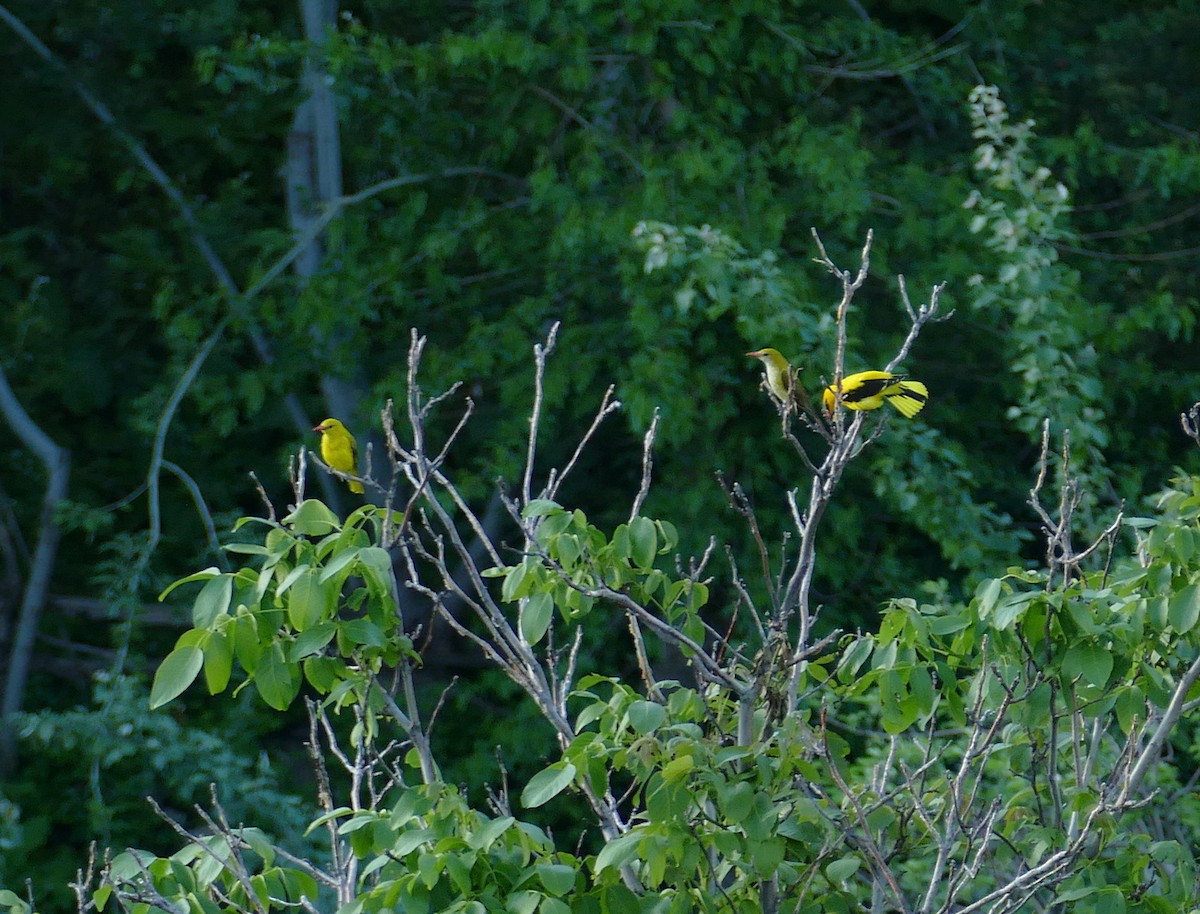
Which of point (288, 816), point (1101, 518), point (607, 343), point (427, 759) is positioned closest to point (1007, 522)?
point (1101, 518)

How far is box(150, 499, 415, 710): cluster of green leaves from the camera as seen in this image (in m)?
2.20

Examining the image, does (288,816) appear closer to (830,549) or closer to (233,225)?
(830,549)

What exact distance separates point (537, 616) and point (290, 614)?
0.36m

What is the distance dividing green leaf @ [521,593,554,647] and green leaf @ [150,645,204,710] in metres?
0.47

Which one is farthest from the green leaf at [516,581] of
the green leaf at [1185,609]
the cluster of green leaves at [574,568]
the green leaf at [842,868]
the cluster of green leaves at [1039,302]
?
the cluster of green leaves at [1039,302]

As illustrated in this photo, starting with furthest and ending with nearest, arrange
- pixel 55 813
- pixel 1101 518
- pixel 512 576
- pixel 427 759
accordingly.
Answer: pixel 55 813 → pixel 1101 518 → pixel 427 759 → pixel 512 576

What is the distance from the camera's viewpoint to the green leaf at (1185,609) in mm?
2254

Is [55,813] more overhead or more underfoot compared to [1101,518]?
more underfoot

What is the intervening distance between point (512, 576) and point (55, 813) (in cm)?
649

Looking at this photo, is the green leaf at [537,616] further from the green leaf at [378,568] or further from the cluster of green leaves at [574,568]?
the green leaf at [378,568]

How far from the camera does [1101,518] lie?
20.7ft

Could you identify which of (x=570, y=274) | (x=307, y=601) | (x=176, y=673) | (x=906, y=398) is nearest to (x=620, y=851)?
(x=307, y=601)

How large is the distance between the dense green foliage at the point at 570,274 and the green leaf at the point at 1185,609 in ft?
13.2

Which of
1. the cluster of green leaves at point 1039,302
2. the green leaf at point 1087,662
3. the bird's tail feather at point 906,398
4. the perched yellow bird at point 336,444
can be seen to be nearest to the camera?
the green leaf at point 1087,662
